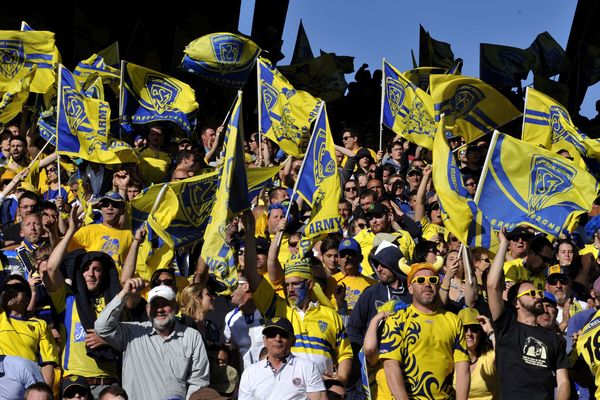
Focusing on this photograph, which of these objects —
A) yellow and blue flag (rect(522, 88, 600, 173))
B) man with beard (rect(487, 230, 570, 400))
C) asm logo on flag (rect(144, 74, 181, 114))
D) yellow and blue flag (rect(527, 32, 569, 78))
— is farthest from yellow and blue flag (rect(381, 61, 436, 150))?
yellow and blue flag (rect(527, 32, 569, 78))

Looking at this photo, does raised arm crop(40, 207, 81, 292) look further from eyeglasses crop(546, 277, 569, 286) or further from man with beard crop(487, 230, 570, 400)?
eyeglasses crop(546, 277, 569, 286)

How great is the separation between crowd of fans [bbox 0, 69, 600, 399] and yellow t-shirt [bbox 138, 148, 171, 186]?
260 centimetres

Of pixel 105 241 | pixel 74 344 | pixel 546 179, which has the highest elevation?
pixel 546 179

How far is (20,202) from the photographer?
14125 millimetres

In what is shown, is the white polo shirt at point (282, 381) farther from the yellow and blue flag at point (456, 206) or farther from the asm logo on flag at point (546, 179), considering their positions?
the asm logo on flag at point (546, 179)

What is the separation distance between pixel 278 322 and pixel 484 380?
185 cm

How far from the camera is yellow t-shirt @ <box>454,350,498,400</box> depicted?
37.5 feet

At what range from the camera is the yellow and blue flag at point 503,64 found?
26.0 meters

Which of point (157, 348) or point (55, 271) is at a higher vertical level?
point (55, 271)

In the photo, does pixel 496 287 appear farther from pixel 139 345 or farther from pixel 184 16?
pixel 184 16

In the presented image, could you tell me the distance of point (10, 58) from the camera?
17.0m

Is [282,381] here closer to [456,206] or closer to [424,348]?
[424,348]

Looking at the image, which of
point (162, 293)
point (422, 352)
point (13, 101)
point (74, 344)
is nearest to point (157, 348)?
point (162, 293)

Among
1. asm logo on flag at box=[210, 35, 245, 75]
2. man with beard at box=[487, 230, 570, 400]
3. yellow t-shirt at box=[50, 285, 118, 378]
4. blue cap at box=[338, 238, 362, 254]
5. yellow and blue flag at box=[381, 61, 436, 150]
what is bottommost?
yellow t-shirt at box=[50, 285, 118, 378]
